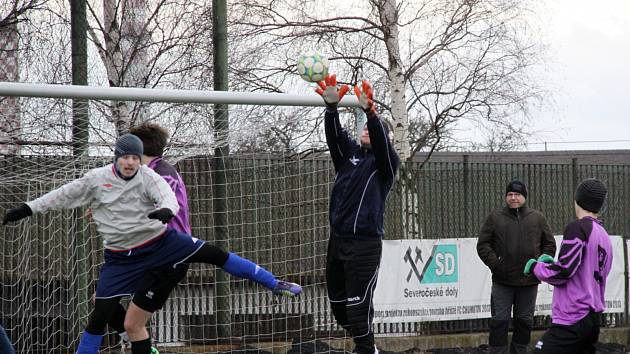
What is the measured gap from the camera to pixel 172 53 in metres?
13.7

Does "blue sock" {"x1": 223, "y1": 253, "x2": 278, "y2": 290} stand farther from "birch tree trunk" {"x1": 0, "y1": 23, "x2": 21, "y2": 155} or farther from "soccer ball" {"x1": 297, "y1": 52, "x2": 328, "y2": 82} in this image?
"birch tree trunk" {"x1": 0, "y1": 23, "x2": 21, "y2": 155}

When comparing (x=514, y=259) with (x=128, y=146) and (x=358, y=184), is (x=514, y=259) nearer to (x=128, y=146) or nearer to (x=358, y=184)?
(x=358, y=184)

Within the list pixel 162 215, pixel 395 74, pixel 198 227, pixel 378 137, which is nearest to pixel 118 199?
pixel 162 215

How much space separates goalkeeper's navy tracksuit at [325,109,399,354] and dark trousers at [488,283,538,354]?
3036 millimetres

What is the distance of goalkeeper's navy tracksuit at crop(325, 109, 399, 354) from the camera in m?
7.63

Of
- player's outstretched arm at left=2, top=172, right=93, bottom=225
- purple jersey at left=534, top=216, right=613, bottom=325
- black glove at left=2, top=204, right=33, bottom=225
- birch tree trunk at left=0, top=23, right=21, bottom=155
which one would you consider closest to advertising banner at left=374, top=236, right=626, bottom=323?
birch tree trunk at left=0, top=23, right=21, bottom=155

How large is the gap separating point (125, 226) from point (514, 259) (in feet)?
15.5

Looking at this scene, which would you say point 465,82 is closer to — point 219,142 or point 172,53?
point 172,53

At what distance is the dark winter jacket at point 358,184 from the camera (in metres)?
7.64

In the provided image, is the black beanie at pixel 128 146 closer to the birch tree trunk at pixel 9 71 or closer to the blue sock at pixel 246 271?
the blue sock at pixel 246 271

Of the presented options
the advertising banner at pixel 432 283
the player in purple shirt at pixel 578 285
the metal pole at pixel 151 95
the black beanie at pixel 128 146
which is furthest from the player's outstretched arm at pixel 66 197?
the advertising banner at pixel 432 283

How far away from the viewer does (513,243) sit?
412 inches

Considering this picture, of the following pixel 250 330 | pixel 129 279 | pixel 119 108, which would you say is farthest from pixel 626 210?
pixel 129 279

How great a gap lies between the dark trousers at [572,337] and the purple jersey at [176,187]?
Answer: 297cm
